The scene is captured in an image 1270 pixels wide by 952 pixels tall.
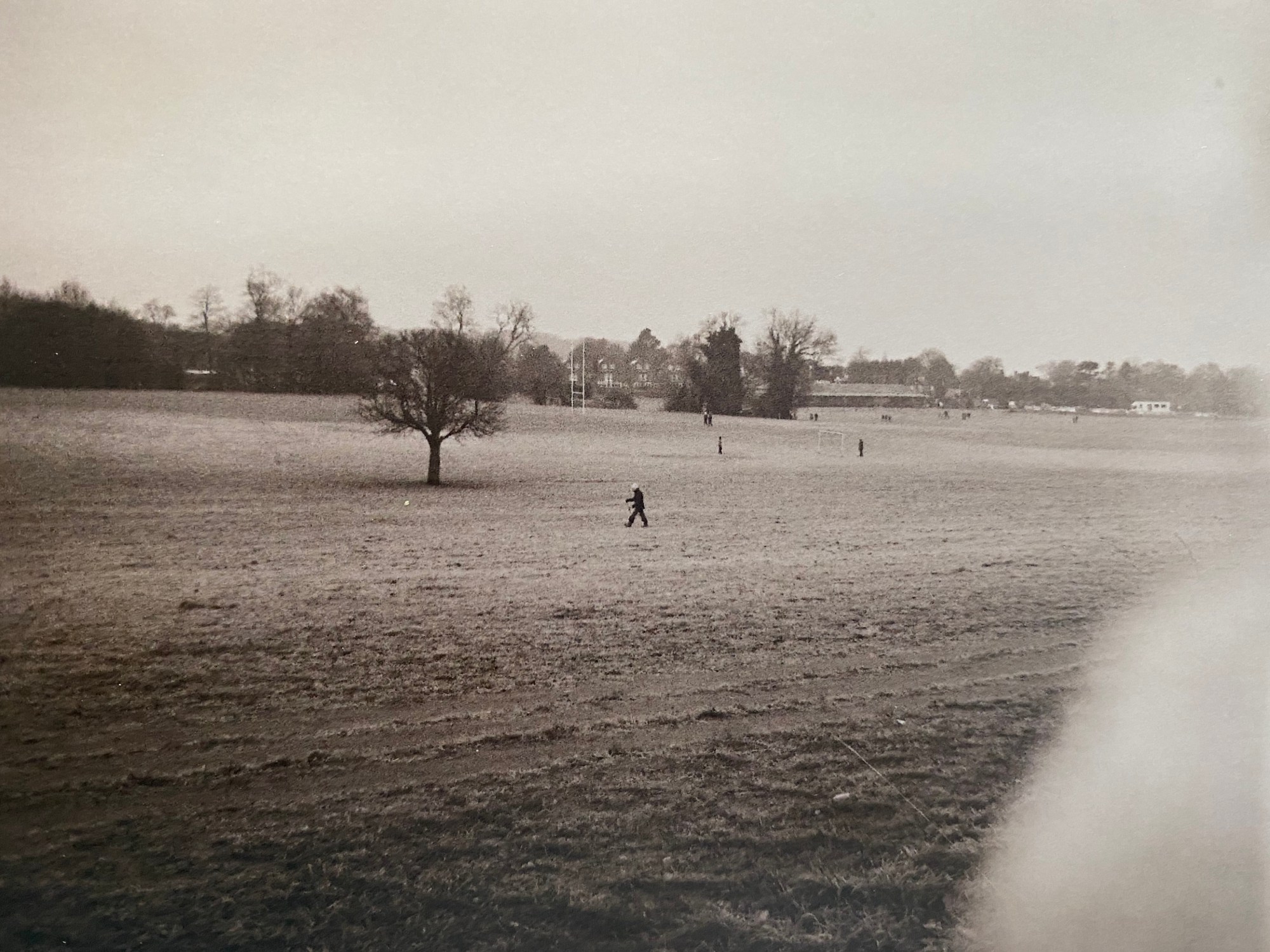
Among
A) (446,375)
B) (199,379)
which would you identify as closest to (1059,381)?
(446,375)

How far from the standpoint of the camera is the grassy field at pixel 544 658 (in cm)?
199

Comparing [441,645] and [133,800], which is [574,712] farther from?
[133,800]

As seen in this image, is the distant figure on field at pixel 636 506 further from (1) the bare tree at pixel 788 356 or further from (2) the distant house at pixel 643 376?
(1) the bare tree at pixel 788 356

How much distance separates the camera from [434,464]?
135 inches

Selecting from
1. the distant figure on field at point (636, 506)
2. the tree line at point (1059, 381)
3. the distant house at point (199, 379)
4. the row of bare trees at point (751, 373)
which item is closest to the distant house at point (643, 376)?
the row of bare trees at point (751, 373)

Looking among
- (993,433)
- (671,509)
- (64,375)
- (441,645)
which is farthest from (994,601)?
(64,375)

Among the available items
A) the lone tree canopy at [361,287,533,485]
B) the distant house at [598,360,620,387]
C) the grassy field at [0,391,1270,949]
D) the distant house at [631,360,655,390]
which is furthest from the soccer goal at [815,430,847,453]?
the lone tree canopy at [361,287,533,485]

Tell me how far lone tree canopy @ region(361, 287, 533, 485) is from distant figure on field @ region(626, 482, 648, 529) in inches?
28.3

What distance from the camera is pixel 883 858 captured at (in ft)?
6.92

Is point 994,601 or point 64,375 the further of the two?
point 994,601

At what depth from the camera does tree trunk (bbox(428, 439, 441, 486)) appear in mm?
3400

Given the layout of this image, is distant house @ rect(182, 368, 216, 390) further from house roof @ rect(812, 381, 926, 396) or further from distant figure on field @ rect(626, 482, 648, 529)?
house roof @ rect(812, 381, 926, 396)

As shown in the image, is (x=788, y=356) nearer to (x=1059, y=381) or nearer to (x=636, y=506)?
(x=636, y=506)

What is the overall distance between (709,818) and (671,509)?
5.22 feet
